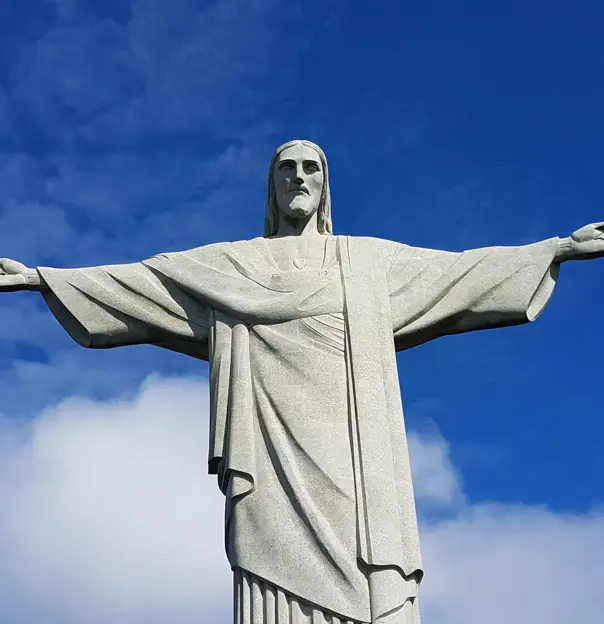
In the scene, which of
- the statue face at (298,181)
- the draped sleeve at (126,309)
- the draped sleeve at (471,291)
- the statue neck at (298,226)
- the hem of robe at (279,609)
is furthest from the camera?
the statue neck at (298,226)

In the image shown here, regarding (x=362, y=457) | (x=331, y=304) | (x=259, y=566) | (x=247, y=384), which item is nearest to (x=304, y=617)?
(x=259, y=566)

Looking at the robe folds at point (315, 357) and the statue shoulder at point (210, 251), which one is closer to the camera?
the robe folds at point (315, 357)

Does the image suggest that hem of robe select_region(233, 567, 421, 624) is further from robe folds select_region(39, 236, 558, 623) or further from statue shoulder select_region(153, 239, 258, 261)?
statue shoulder select_region(153, 239, 258, 261)

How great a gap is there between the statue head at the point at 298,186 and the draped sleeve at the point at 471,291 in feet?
4.11

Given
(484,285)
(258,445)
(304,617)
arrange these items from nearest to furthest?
(304,617)
(258,445)
(484,285)

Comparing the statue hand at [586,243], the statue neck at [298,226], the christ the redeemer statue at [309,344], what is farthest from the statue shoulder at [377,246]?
the statue hand at [586,243]

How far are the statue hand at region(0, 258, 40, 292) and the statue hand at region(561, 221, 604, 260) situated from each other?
19.1 ft

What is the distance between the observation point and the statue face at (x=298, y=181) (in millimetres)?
14000

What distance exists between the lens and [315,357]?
12484 millimetres

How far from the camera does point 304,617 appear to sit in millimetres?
11234

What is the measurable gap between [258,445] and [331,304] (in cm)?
167

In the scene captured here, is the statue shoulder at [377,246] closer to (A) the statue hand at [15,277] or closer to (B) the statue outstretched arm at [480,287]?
(B) the statue outstretched arm at [480,287]

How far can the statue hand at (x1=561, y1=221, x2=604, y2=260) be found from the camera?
1327 centimetres

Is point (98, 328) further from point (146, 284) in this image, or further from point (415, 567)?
point (415, 567)
